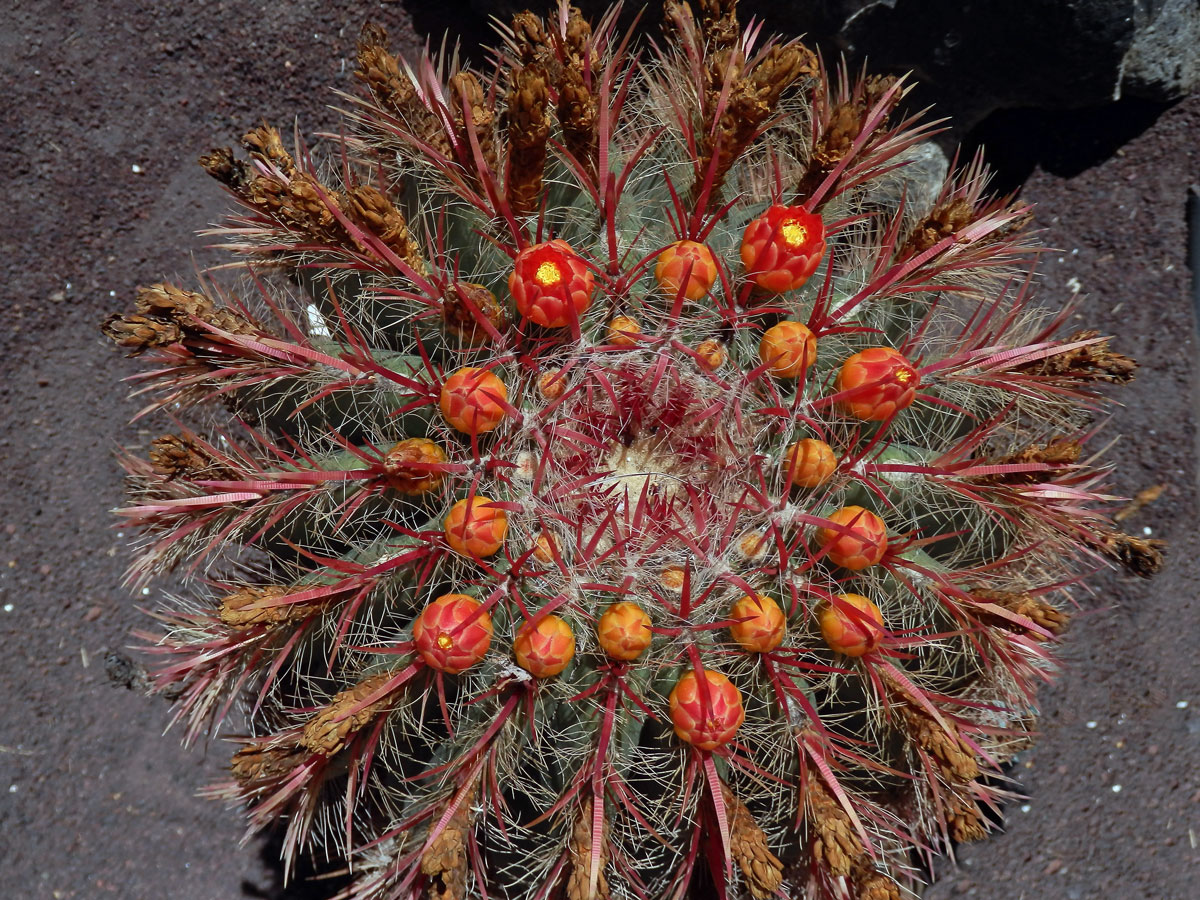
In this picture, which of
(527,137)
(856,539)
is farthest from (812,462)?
(527,137)

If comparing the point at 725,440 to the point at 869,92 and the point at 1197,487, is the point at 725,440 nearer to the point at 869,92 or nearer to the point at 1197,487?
the point at 869,92

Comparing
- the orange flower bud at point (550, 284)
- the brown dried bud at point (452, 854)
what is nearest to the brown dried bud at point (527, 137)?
the orange flower bud at point (550, 284)

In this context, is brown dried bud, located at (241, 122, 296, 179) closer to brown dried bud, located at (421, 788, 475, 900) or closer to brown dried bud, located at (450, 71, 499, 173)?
brown dried bud, located at (450, 71, 499, 173)

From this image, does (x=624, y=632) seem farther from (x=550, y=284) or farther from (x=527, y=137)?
(x=527, y=137)

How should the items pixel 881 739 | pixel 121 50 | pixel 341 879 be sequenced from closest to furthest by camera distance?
pixel 881 739, pixel 341 879, pixel 121 50

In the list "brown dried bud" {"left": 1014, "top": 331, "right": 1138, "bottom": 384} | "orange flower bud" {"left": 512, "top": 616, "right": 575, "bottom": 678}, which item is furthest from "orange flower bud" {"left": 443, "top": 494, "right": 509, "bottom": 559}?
"brown dried bud" {"left": 1014, "top": 331, "right": 1138, "bottom": 384}

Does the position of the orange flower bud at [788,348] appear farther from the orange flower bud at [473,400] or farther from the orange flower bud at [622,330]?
the orange flower bud at [473,400]

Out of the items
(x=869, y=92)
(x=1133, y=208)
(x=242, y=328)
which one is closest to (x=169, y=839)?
(x=242, y=328)
